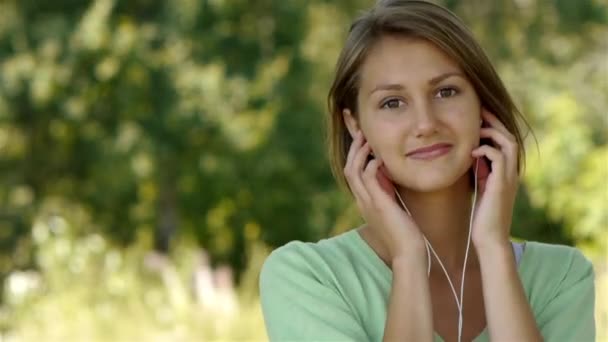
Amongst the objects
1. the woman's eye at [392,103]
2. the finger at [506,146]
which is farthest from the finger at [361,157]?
the finger at [506,146]

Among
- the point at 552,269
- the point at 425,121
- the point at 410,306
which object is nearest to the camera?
the point at 410,306

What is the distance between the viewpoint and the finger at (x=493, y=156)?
2.22m

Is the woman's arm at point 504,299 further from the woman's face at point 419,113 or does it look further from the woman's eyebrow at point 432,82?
the woman's eyebrow at point 432,82

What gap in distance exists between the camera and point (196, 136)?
10156 mm

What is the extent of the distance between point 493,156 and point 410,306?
1.22ft

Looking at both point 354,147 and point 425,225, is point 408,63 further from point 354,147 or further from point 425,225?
point 425,225

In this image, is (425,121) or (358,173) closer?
(425,121)

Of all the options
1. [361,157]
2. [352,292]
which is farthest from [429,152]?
[352,292]

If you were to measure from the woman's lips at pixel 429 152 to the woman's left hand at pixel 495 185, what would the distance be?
9 cm

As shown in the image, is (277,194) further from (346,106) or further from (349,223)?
(346,106)

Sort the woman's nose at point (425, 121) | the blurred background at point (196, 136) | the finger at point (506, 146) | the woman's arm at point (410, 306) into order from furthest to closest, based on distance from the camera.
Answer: the blurred background at point (196, 136) < the finger at point (506, 146) < the woman's nose at point (425, 121) < the woman's arm at point (410, 306)

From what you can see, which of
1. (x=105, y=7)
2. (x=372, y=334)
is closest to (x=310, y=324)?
(x=372, y=334)

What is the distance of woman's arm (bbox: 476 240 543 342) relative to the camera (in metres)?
2.04

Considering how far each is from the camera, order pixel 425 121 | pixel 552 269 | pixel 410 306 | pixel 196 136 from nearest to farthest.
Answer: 1. pixel 410 306
2. pixel 425 121
3. pixel 552 269
4. pixel 196 136
